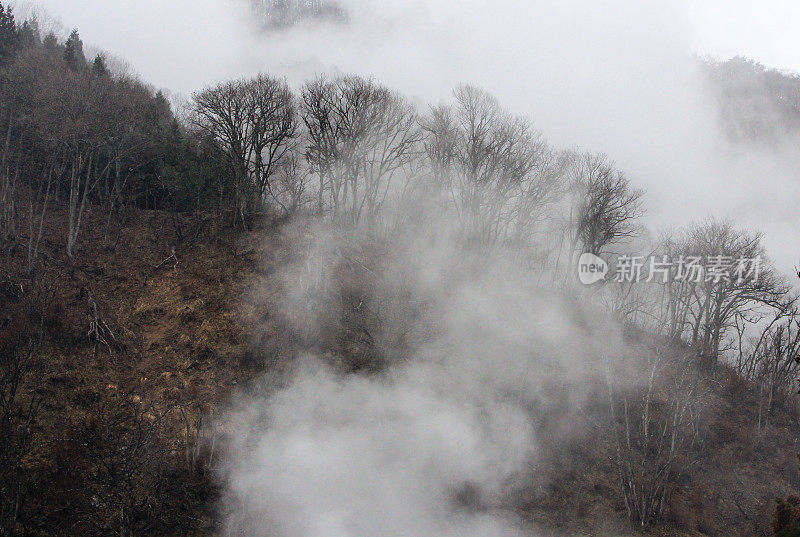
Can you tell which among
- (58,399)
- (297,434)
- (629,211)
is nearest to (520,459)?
(297,434)

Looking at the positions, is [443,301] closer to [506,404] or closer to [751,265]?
[506,404]

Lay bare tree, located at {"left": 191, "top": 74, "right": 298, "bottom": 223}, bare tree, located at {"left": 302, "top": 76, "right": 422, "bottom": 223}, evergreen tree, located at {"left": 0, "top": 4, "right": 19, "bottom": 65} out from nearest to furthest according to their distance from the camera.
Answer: bare tree, located at {"left": 191, "top": 74, "right": 298, "bottom": 223}
bare tree, located at {"left": 302, "top": 76, "right": 422, "bottom": 223}
evergreen tree, located at {"left": 0, "top": 4, "right": 19, "bottom": 65}

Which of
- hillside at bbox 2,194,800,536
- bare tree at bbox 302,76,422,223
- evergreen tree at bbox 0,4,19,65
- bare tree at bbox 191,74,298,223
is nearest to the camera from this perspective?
hillside at bbox 2,194,800,536

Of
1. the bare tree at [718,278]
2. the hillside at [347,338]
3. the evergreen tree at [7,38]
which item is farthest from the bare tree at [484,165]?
the evergreen tree at [7,38]

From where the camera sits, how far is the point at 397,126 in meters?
20.8

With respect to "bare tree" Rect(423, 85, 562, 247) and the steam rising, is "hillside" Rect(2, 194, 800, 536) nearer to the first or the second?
the steam rising

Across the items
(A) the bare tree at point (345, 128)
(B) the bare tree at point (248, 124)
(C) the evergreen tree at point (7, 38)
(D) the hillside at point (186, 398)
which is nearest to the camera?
(D) the hillside at point (186, 398)

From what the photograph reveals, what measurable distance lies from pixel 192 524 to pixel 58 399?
446 cm

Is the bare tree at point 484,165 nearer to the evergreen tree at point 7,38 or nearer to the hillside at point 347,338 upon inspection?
the hillside at point 347,338

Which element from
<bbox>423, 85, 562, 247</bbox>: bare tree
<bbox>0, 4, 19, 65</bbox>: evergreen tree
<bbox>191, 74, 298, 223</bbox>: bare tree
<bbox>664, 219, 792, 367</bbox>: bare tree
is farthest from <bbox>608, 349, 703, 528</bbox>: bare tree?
<bbox>0, 4, 19, 65</bbox>: evergreen tree

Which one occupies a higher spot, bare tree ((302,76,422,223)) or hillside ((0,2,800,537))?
bare tree ((302,76,422,223))

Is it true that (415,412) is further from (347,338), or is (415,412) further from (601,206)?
(601,206)

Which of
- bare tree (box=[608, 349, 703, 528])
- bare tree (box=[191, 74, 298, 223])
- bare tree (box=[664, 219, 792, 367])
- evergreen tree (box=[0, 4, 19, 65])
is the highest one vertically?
evergreen tree (box=[0, 4, 19, 65])

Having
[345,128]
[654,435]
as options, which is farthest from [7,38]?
[654,435]
